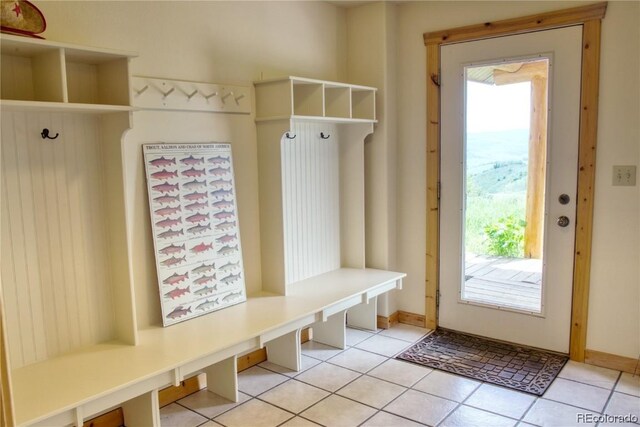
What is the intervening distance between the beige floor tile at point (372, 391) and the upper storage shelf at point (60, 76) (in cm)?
187

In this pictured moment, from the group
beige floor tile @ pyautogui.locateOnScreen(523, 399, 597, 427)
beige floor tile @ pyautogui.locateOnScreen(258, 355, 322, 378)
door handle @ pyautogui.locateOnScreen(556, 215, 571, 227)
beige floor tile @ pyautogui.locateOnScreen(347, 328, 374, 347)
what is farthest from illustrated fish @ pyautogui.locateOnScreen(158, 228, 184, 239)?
door handle @ pyautogui.locateOnScreen(556, 215, 571, 227)

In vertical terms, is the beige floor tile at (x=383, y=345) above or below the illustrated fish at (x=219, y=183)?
below

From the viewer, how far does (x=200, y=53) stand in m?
2.75

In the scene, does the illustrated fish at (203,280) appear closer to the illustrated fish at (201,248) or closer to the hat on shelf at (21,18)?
the illustrated fish at (201,248)

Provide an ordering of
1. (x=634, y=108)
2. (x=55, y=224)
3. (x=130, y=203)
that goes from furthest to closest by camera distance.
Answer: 1. (x=634, y=108)
2. (x=130, y=203)
3. (x=55, y=224)

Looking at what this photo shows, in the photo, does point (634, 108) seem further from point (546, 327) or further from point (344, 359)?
point (344, 359)

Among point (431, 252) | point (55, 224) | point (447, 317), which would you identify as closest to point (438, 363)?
point (447, 317)

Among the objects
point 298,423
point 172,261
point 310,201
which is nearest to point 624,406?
point 298,423

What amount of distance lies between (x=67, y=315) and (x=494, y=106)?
9.02 ft

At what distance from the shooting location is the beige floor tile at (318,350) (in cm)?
334

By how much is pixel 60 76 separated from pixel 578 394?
2.92 m

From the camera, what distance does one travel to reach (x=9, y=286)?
6.81 ft

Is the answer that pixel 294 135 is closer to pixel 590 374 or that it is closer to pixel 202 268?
pixel 202 268

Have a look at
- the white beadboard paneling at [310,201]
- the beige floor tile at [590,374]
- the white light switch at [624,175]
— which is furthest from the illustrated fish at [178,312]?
the white light switch at [624,175]
